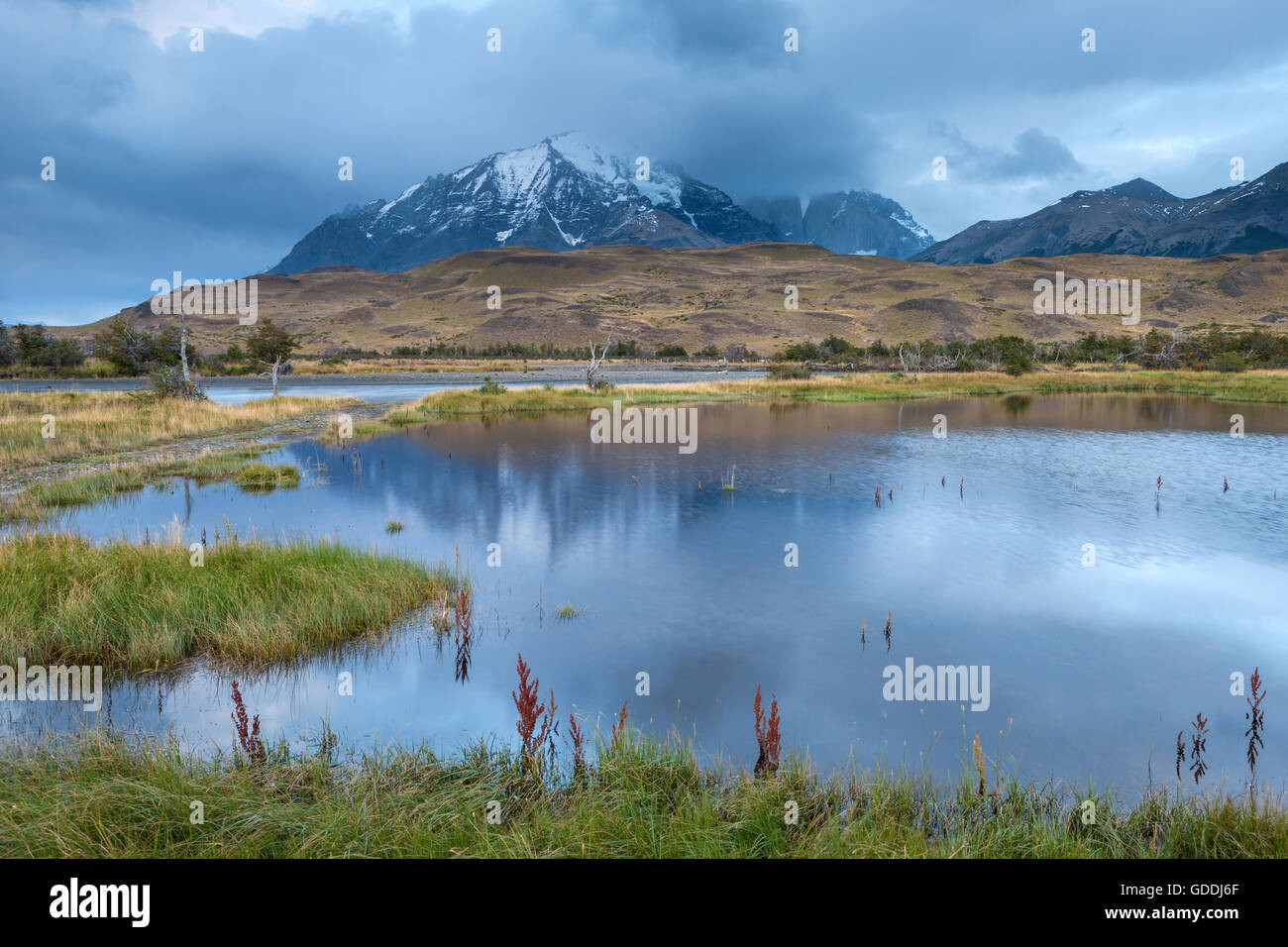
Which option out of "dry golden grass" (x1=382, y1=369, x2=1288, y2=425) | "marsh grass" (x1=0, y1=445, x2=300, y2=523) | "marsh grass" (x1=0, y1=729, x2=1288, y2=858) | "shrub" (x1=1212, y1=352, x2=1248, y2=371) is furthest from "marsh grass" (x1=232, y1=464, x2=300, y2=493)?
"shrub" (x1=1212, y1=352, x2=1248, y2=371)

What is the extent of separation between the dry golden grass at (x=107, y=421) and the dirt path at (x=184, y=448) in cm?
74

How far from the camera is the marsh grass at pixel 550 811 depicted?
4992mm

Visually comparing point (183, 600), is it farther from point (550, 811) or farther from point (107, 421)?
point (107, 421)

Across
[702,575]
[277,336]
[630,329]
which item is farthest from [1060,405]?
[630,329]

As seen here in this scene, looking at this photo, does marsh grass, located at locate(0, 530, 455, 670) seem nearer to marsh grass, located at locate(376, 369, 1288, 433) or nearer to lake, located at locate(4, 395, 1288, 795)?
lake, located at locate(4, 395, 1288, 795)

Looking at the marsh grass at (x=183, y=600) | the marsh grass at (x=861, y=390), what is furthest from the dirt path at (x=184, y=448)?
the marsh grass at (x=183, y=600)

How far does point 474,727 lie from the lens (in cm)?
818

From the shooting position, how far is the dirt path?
21797mm

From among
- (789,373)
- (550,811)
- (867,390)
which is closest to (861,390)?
(867,390)

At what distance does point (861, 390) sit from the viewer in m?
52.1

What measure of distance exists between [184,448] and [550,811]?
29183mm

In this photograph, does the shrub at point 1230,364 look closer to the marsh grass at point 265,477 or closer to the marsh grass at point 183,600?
the marsh grass at point 265,477

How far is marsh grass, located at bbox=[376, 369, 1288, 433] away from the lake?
48.8ft
